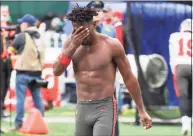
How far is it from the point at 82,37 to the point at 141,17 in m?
6.89

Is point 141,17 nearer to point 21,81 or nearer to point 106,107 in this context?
point 21,81

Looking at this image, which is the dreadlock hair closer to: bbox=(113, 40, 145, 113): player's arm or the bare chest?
the bare chest

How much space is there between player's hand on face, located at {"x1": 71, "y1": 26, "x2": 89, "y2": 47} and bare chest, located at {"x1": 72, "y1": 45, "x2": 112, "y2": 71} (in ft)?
1.01

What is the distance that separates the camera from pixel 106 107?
22.3 feet

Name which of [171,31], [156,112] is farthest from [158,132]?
[171,31]

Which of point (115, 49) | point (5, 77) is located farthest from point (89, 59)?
point (5, 77)

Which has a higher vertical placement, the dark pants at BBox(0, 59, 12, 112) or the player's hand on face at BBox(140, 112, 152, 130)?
the player's hand on face at BBox(140, 112, 152, 130)

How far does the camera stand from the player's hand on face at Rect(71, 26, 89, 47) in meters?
6.44

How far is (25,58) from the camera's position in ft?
39.5

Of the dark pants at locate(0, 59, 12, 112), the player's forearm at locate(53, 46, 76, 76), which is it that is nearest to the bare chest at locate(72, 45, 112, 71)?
the player's forearm at locate(53, 46, 76, 76)

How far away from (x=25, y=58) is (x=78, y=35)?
18.7ft

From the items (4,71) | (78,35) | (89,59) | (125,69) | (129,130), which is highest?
(78,35)

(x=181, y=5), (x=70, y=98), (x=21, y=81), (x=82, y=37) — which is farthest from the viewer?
(x=70, y=98)

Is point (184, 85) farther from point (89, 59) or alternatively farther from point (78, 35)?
point (78, 35)
